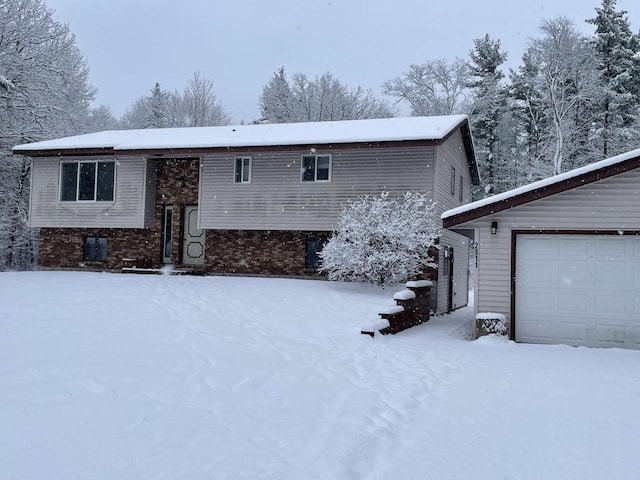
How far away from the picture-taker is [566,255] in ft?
35.8

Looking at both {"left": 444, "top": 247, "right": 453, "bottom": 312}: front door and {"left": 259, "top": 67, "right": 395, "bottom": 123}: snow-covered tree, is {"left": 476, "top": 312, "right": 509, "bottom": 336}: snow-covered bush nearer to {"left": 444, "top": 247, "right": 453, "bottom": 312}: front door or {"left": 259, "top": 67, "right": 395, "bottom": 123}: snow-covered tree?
{"left": 444, "top": 247, "right": 453, "bottom": 312}: front door

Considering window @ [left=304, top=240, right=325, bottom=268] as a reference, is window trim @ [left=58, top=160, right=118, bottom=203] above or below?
above

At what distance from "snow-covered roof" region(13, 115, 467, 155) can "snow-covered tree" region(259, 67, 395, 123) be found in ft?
51.5

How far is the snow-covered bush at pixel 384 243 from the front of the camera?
14.9 m

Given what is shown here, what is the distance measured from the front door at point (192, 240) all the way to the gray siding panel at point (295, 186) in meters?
1.29

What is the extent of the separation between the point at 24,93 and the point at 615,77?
27802 millimetres

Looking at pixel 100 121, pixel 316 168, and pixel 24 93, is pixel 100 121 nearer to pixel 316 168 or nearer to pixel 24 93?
pixel 24 93

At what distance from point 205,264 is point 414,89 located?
1979 centimetres

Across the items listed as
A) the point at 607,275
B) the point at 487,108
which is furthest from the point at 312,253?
the point at 487,108

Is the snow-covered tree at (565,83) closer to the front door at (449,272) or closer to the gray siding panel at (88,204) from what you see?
the front door at (449,272)

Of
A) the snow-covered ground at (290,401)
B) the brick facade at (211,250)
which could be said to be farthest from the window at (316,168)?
the snow-covered ground at (290,401)

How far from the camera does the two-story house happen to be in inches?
672

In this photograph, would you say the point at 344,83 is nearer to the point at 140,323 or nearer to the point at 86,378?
the point at 140,323

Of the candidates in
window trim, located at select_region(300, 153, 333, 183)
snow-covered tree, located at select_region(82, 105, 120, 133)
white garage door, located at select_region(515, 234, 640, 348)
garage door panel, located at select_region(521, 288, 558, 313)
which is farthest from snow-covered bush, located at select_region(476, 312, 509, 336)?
snow-covered tree, located at select_region(82, 105, 120, 133)
